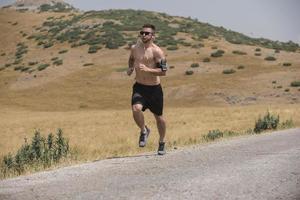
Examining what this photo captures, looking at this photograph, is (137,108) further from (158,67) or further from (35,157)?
(35,157)

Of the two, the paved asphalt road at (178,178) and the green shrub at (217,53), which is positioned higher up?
the paved asphalt road at (178,178)

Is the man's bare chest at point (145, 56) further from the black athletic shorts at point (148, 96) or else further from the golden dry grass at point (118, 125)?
the golden dry grass at point (118, 125)

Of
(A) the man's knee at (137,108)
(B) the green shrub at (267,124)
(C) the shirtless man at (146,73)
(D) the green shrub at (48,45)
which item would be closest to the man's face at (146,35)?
(C) the shirtless man at (146,73)

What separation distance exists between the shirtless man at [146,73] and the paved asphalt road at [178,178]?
834mm

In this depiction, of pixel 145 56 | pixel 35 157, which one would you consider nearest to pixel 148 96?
pixel 145 56

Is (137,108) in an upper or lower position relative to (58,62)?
upper

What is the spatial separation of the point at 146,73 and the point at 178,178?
3.20 m

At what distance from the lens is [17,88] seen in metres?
51.7

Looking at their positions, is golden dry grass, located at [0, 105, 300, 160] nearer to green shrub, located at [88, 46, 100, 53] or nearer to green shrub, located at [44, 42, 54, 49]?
green shrub, located at [88, 46, 100, 53]

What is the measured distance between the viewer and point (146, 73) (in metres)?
10.4

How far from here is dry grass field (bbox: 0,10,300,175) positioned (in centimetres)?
2445

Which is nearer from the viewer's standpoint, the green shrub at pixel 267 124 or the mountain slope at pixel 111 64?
the green shrub at pixel 267 124

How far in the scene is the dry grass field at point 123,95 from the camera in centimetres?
2445

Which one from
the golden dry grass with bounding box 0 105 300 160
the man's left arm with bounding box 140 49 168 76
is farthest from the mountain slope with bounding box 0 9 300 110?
the man's left arm with bounding box 140 49 168 76
